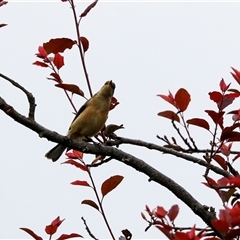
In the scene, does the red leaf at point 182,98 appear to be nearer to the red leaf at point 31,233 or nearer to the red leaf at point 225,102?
the red leaf at point 225,102

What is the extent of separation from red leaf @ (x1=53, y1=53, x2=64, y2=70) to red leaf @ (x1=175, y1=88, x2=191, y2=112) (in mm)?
737

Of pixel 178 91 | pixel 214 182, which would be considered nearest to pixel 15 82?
pixel 178 91

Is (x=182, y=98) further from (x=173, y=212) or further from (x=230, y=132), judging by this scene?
(x=173, y=212)

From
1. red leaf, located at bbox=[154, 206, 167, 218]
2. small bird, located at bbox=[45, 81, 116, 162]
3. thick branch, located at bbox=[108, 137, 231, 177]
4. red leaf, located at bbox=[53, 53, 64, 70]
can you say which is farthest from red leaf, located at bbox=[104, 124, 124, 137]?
small bird, located at bbox=[45, 81, 116, 162]

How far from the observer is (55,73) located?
284 cm

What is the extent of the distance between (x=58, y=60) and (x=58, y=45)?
0.80ft

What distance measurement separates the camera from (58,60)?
2938 mm

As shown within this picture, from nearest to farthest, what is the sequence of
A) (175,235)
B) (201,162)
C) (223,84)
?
(175,235) < (223,84) < (201,162)

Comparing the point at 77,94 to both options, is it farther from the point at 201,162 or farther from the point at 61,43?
the point at 201,162

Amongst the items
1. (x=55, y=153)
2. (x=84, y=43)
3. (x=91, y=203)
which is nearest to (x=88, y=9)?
(x=84, y=43)

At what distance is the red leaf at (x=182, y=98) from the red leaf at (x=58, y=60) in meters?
0.74

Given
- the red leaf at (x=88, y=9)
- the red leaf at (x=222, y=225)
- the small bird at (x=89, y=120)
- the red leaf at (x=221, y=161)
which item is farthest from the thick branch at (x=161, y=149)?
the small bird at (x=89, y=120)

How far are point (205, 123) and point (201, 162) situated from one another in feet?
0.78

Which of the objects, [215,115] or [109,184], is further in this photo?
[109,184]
